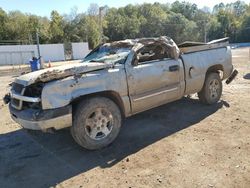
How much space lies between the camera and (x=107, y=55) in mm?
5883

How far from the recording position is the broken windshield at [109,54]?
17.5ft

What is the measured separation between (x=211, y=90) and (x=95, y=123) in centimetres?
337

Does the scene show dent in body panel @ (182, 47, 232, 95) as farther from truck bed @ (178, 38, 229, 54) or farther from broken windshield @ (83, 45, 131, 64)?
broken windshield @ (83, 45, 131, 64)

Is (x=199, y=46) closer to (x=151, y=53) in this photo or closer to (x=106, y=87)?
(x=151, y=53)

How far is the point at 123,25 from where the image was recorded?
63469mm

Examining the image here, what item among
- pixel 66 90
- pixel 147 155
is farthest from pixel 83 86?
pixel 147 155

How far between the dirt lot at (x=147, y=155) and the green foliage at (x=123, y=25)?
112ft

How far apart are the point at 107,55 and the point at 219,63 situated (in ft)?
9.36

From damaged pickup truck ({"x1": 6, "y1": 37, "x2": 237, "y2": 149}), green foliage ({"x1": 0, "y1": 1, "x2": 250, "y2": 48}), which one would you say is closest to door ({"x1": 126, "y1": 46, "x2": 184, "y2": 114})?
damaged pickup truck ({"x1": 6, "y1": 37, "x2": 237, "y2": 149})

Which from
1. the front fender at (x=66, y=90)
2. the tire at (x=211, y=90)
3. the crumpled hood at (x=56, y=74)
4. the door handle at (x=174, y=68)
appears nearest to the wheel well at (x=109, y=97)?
the front fender at (x=66, y=90)

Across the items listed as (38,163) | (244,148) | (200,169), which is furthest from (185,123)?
(38,163)

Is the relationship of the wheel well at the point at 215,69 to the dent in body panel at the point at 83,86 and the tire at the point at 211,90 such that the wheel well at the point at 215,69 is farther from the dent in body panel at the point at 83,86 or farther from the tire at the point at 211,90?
the dent in body panel at the point at 83,86

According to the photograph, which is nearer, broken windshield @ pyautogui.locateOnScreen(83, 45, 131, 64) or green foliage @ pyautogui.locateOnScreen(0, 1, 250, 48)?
broken windshield @ pyautogui.locateOnScreen(83, 45, 131, 64)

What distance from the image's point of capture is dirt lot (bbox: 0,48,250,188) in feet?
12.8
